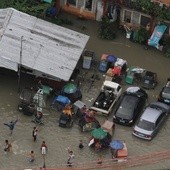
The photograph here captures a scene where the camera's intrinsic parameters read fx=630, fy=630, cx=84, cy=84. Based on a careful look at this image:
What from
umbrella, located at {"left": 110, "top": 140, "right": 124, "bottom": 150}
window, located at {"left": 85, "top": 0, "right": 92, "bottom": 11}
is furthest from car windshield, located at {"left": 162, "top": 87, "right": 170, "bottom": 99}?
window, located at {"left": 85, "top": 0, "right": 92, "bottom": 11}

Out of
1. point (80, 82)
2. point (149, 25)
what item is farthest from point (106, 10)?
point (80, 82)

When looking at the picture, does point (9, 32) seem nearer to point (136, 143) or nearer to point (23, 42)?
point (23, 42)

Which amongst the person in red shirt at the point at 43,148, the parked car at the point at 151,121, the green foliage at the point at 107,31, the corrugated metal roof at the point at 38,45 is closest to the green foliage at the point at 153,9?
the green foliage at the point at 107,31

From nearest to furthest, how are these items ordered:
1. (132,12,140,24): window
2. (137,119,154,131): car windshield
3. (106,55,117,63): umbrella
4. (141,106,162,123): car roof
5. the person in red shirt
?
the person in red shirt
(137,119,154,131): car windshield
(141,106,162,123): car roof
(106,55,117,63): umbrella
(132,12,140,24): window

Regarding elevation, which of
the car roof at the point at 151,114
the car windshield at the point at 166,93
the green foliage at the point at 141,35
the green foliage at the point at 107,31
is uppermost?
the green foliage at the point at 141,35

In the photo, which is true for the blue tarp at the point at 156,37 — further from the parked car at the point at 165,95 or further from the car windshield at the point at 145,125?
the car windshield at the point at 145,125

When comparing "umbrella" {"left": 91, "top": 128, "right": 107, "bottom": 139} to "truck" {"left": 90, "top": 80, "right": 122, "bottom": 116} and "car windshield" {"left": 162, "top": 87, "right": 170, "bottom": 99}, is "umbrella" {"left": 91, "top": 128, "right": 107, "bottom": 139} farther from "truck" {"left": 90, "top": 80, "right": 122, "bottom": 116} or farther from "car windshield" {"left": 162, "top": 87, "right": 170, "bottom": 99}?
"car windshield" {"left": 162, "top": 87, "right": 170, "bottom": 99}

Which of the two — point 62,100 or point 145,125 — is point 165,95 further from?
point 62,100
